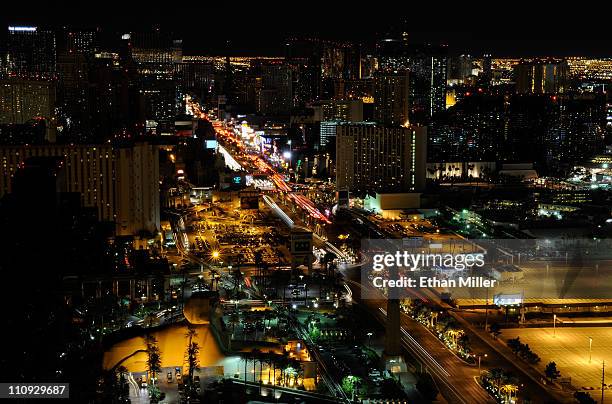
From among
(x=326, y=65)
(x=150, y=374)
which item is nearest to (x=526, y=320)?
(x=150, y=374)

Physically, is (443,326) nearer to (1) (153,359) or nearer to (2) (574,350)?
(2) (574,350)

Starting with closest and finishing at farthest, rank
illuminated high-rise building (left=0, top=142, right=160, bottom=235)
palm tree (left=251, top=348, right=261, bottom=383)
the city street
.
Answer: palm tree (left=251, top=348, right=261, bottom=383), the city street, illuminated high-rise building (left=0, top=142, right=160, bottom=235)

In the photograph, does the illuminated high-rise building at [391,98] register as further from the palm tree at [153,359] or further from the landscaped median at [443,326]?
the palm tree at [153,359]

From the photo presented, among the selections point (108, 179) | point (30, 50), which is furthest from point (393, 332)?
point (30, 50)

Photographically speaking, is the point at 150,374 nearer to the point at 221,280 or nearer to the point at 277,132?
the point at 221,280

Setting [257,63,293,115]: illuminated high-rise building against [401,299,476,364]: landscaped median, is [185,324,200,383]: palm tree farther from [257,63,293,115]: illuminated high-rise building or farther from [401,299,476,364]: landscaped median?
[257,63,293,115]: illuminated high-rise building

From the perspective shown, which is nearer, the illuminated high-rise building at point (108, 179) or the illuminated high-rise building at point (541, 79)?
the illuminated high-rise building at point (108, 179)

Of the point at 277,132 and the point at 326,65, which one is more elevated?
the point at 326,65

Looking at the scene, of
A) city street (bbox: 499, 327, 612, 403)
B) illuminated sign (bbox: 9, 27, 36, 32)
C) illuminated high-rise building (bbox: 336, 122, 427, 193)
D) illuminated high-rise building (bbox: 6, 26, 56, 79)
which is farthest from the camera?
illuminated sign (bbox: 9, 27, 36, 32)

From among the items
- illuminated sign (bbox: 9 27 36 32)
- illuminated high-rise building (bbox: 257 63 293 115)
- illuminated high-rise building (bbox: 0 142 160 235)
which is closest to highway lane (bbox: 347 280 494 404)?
illuminated high-rise building (bbox: 0 142 160 235)

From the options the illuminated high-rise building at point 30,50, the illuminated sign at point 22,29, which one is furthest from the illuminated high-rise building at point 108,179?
the illuminated sign at point 22,29

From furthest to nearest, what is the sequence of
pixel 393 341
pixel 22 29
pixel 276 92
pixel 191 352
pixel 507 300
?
pixel 276 92 → pixel 22 29 → pixel 507 300 → pixel 393 341 → pixel 191 352
